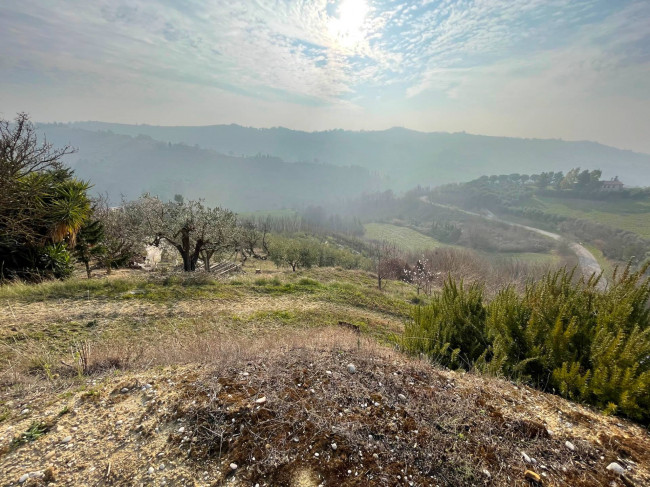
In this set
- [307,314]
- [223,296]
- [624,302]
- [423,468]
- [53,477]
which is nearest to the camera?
[53,477]

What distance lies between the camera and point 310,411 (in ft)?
10.8

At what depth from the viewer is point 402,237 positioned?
13925 cm

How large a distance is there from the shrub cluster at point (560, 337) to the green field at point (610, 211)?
124 metres

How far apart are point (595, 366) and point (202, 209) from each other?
70.2 ft

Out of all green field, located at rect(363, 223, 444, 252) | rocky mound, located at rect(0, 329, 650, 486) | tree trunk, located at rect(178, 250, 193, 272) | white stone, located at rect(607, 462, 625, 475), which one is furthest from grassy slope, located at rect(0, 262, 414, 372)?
green field, located at rect(363, 223, 444, 252)

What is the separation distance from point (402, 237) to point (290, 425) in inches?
5585

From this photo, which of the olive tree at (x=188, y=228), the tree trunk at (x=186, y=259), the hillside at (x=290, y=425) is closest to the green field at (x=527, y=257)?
the olive tree at (x=188, y=228)

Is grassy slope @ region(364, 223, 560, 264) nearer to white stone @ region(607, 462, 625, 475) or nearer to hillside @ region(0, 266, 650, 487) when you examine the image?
hillside @ region(0, 266, 650, 487)

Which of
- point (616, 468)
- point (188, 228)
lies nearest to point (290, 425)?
point (616, 468)

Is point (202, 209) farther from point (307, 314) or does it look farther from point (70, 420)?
point (70, 420)

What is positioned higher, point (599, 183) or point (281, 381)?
point (599, 183)

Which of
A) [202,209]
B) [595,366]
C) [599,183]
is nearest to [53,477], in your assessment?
[595,366]

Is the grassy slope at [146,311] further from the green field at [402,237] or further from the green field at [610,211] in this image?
the green field at [610,211]

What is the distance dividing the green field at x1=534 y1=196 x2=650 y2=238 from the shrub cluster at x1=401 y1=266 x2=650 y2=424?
406 ft
